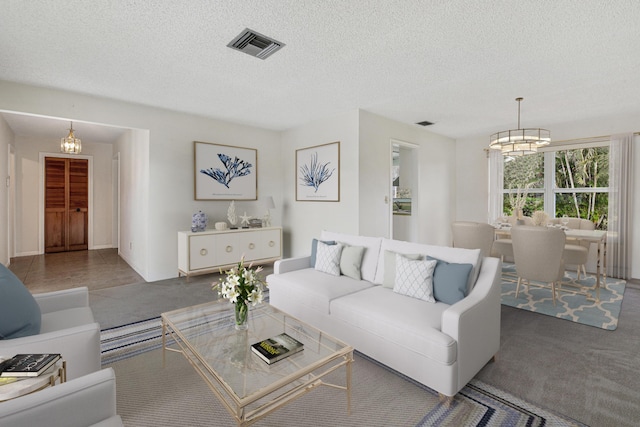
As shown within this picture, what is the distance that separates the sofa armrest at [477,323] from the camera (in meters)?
1.84

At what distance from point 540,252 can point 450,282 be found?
1969mm

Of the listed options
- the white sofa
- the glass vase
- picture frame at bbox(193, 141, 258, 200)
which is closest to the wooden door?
picture frame at bbox(193, 141, 258, 200)

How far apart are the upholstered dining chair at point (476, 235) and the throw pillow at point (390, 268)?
6.25 ft

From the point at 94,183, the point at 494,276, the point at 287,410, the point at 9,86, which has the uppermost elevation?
the point at 9,86

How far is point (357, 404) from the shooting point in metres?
1.83

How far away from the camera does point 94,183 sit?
7195 millimetres

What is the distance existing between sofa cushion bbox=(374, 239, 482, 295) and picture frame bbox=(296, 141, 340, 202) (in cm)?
200

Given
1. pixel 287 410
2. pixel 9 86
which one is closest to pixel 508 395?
pixel 287 410

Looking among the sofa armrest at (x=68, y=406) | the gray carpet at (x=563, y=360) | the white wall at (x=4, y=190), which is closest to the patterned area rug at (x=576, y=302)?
the gray carpet at (x=563, y=360)

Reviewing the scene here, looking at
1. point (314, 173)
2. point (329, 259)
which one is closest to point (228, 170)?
point (314, 173)

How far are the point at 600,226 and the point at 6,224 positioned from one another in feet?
33.1

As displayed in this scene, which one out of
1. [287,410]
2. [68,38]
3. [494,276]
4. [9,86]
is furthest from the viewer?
[9,86]

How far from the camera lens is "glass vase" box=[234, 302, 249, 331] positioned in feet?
6.58

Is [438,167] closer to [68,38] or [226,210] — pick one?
[226,210]
